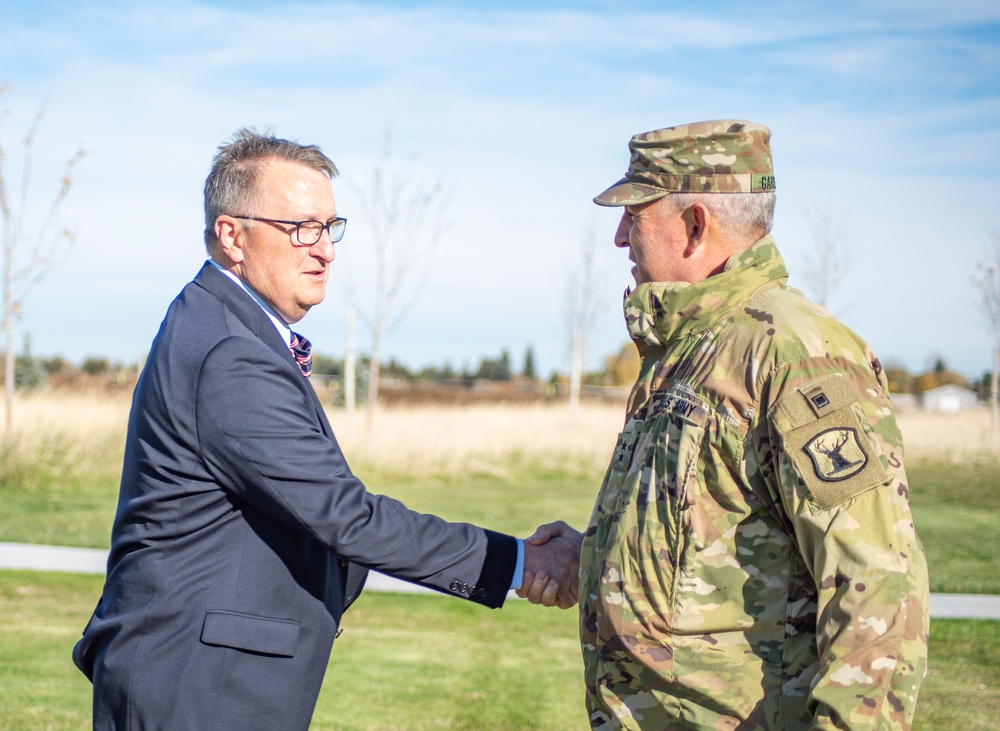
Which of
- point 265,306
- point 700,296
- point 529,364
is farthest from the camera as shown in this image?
point 529,364

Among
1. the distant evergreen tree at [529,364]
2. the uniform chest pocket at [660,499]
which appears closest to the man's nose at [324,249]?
the uniform chest pocket at [660,499]

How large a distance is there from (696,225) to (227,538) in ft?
4.91

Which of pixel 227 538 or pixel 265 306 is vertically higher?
pixel 265 306

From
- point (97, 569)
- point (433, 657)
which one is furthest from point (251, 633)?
point (97, 569)

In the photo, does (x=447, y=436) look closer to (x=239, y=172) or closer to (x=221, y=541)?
(x=239, y=172)

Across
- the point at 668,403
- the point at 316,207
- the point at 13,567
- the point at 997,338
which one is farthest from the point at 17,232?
the point at 997,338

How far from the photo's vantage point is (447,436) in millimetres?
17953

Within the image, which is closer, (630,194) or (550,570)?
(630,194)

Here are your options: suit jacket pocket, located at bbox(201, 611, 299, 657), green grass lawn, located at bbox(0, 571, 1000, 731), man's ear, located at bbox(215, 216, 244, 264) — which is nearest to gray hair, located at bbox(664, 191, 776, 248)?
man's ear, located at bbox(215, 216, 244, 264)

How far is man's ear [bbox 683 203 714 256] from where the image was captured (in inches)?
96.7

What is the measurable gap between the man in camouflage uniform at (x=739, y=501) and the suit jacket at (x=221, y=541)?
799 millimetres

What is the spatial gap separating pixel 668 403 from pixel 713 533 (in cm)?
33

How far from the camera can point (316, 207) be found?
317 cm

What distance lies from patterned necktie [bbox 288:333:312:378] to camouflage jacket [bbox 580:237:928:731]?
3.89ft
